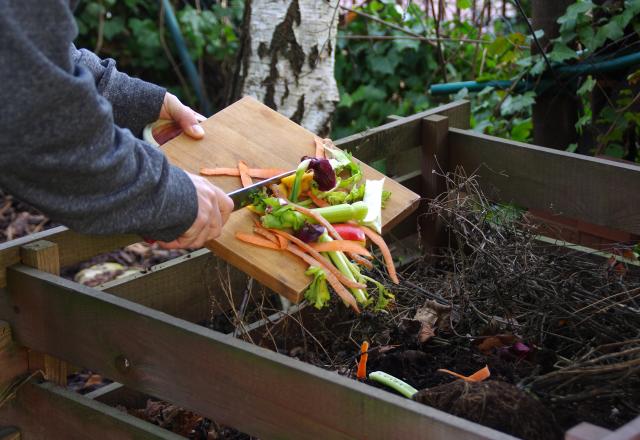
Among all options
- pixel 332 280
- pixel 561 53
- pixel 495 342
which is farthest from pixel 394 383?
pixel 561 53

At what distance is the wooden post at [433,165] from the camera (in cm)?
341

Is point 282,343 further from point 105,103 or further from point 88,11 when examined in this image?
point 88,11

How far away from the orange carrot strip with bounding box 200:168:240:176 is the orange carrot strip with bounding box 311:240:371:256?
390 millimetres

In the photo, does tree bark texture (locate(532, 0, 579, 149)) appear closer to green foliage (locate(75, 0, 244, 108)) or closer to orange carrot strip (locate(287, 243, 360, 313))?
orange carrot strip (locate(287, 243, 360, 313))

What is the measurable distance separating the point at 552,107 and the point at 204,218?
248 cm

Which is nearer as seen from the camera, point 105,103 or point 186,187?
point 105,103

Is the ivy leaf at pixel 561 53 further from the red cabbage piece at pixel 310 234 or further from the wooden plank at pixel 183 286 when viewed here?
the red cabbage piece at pixel 310 234

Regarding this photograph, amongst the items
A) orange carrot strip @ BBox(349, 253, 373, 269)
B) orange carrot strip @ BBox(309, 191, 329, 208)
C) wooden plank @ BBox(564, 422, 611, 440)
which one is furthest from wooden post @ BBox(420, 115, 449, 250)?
wooden plank @ BBox(564, 422, 611, 440)

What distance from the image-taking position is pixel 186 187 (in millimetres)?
2045

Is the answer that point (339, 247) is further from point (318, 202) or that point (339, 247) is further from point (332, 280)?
point (318, 202)

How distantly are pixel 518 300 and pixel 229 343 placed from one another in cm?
98

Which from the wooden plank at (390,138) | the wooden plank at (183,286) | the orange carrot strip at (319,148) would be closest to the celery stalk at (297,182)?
the orange carrot strip at (319,148)

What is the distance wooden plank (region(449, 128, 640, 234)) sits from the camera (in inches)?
116

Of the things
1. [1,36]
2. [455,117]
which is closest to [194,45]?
[455,117]
